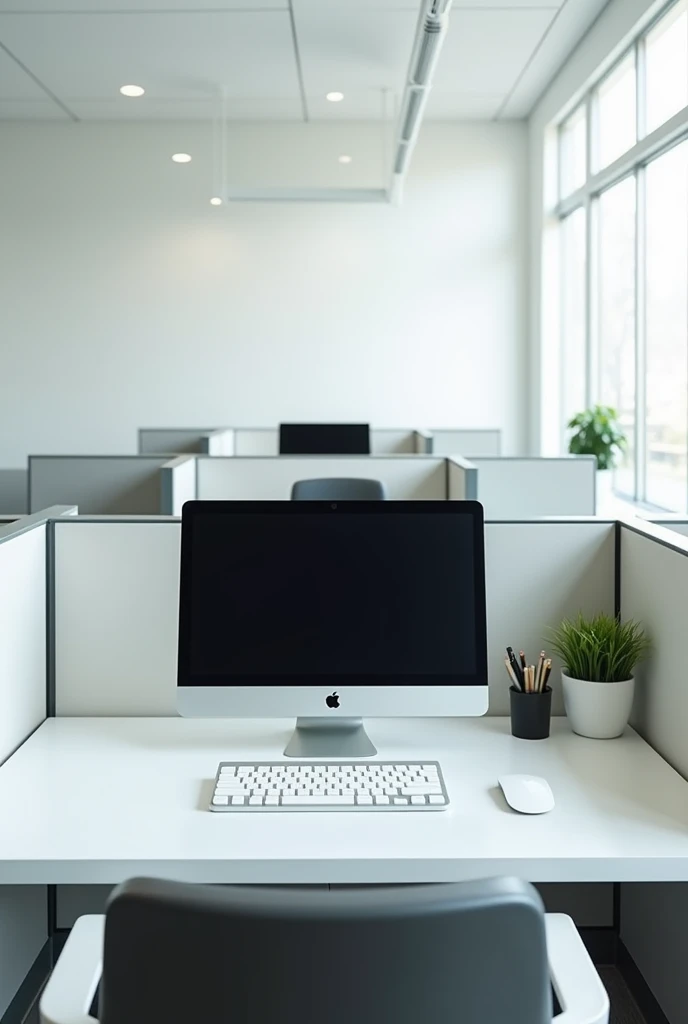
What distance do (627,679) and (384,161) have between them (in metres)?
5.51

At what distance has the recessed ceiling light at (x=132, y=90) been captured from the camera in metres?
5.73

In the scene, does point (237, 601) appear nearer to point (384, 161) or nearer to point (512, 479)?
point (512, 479)

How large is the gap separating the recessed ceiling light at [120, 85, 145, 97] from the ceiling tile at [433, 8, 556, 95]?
5.41ft

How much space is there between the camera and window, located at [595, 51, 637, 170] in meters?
4.91

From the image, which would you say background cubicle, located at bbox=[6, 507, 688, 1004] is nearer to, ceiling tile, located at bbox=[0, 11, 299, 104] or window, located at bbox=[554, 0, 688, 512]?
window, located at bbox=[554, 0, 688, 512]

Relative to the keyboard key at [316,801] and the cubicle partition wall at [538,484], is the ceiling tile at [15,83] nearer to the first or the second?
the cubicle partition wall at [538,484]

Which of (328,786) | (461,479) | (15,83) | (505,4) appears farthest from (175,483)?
(15,83)

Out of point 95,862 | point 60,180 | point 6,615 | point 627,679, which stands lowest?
point 95,862

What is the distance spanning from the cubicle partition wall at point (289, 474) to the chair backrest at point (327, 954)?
2.77 meters

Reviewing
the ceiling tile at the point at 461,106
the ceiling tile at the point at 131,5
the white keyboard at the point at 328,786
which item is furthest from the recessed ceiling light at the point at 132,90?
the white keyboard at the point at 328,786

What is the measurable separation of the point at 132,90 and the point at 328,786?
17.5 ft

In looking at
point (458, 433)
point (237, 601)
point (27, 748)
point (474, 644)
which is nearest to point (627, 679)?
point (474, 644)

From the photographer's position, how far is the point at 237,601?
5.03 feet

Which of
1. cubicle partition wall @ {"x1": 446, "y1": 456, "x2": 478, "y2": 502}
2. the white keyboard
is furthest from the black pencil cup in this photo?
cubicle partition wall @ {"x1": 446, "y1": 456, "x2": 478, "y2": 502}
